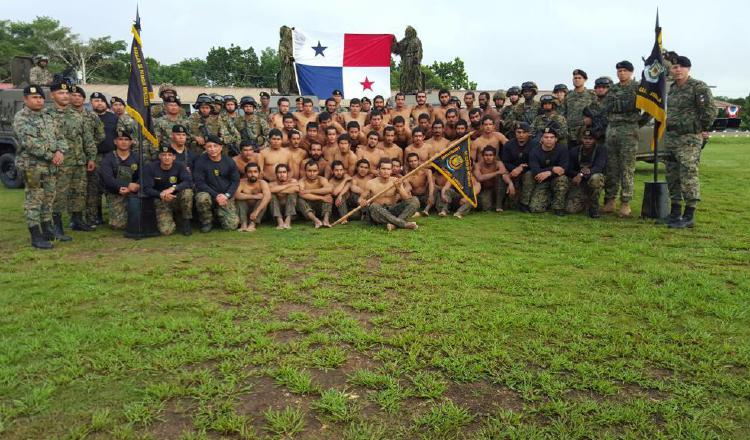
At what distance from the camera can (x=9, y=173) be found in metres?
10.5

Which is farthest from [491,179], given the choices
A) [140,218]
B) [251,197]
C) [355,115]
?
[140,218]

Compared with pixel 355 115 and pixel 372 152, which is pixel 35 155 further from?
pixel 355 115

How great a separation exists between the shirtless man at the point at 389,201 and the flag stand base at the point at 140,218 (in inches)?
105

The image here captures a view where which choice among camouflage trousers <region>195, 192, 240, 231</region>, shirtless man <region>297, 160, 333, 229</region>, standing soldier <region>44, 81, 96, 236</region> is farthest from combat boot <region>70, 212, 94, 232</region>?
shirtless man <region>297, 160, 333, 229</region>

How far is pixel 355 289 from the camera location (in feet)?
13.2

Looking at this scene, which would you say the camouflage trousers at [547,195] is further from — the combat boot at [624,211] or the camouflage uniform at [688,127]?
the camouflage uniform at [688,127]

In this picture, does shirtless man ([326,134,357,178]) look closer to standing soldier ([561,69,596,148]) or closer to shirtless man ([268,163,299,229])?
shirtless man ([268,163,299,229])

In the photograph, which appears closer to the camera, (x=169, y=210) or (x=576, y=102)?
(x=169, y=210)

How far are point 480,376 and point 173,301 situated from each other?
236 centimetres

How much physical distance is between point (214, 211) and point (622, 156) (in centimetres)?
567

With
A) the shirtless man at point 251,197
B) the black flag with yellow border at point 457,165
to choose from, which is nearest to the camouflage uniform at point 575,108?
the black flag with yellow border at point 457,165

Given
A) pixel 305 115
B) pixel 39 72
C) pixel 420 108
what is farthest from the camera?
pixel 39 72

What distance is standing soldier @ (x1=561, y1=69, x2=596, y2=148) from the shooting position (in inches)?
292

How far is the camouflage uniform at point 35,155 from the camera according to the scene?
17.8ft
